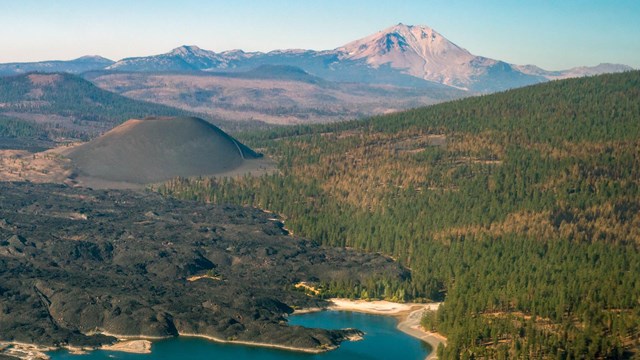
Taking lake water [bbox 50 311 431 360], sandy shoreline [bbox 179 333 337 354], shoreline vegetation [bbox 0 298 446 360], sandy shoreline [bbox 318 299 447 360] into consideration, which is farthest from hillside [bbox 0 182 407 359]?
sandy shoreline [bbox 318 299 447 360]

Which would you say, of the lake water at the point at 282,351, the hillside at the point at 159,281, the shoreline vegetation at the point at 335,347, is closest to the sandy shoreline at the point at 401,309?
the shoreline vegetation at the point at 335,347

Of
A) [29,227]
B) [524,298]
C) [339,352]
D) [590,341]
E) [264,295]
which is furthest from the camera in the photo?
[29,227]

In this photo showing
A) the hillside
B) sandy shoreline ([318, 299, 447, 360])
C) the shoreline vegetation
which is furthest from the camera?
sandy shoreline ([318, 299, 447, 360])

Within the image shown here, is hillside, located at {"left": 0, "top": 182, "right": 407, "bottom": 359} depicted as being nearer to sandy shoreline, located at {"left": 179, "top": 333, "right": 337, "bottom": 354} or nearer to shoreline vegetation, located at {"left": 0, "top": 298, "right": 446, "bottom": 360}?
sandy shoreline, located at {"left": 179, "top": 333, "right": 337, "bottom": 354}

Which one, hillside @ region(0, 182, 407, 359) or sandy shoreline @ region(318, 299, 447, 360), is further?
sandy shoreline @ region(318, 299, 447, 360)

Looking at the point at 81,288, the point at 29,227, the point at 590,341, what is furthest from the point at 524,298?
the point at 29,227

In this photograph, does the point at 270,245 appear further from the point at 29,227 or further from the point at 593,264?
the point at 593,264

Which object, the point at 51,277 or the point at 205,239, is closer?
the point at 51,277

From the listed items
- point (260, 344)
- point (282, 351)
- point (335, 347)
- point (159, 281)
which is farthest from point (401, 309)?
point (159, 281)
